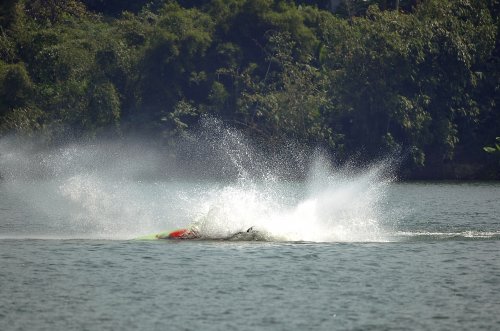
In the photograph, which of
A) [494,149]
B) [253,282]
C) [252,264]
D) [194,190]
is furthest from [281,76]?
[253,282]

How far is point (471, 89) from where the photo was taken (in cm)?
9325

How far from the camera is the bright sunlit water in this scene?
27938 millimetres

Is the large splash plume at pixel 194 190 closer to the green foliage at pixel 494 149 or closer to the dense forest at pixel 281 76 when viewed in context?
the dense forest at pixel 281 76

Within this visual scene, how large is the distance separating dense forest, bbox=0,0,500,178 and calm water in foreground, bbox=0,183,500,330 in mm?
46125

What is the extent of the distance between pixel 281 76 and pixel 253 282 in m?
70.9

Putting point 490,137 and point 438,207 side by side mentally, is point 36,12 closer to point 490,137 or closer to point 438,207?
point 490,137

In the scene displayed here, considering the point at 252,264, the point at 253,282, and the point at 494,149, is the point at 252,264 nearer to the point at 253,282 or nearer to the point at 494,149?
the point at 253,282

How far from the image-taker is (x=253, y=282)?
109 ft

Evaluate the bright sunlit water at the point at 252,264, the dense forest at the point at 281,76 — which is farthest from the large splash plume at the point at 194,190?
the dense forest at the point at 281,76

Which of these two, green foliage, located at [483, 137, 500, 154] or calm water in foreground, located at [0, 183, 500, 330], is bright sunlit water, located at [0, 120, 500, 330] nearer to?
calm water in foreground, located at [0, 183, 500, 330]

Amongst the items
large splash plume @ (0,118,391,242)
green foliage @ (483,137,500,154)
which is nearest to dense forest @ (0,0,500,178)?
green foliage @ (483,137,500,154)

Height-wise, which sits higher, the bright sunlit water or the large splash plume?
the large splash plume

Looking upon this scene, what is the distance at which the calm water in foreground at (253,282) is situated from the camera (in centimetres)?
2745

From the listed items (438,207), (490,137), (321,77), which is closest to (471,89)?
(490,137)
